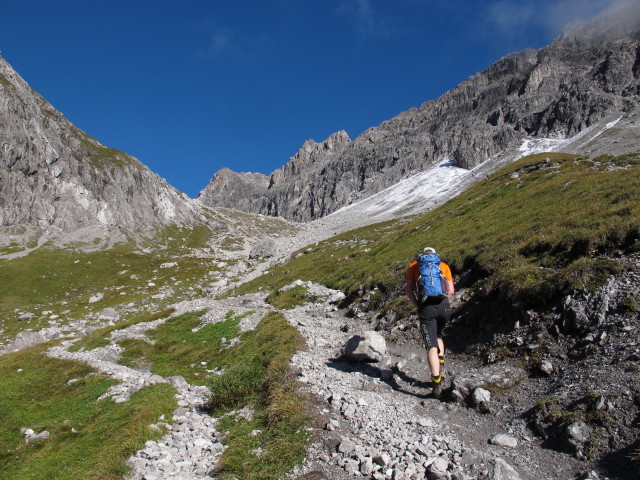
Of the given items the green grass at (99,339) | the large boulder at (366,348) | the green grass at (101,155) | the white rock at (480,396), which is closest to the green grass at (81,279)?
the green grass at (99,339)

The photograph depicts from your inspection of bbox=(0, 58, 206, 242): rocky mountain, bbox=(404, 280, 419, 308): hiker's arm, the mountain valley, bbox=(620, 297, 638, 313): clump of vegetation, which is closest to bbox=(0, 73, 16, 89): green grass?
bbox=(0, 58, 206, 242): rocky mountain

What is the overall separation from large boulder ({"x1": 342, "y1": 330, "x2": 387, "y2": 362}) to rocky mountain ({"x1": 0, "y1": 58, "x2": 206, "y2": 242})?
130 metres

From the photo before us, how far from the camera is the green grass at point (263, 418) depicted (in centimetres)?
827

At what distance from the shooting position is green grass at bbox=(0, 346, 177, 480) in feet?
31.5

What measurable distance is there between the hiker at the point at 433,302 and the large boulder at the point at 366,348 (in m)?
2.91

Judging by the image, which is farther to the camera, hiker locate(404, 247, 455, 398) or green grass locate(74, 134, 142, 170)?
green grass locate(74, 134, 142, 170)

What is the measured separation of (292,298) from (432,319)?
19726mm

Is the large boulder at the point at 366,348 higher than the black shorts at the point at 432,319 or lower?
lower

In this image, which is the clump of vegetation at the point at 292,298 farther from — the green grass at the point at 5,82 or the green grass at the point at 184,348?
the green grass at the point at 5,82

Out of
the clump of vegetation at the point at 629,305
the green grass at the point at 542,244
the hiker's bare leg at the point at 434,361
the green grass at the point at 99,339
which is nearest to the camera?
the clump of vegetation at the point at 629,305

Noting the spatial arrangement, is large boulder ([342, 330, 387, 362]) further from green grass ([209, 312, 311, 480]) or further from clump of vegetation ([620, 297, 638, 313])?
clump of vegetation ([620, 297, 638, 313])

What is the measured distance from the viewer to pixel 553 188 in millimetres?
32438

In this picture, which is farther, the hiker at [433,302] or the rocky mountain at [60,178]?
the rocky mountain at [60,178]

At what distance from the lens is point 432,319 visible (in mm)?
11383
